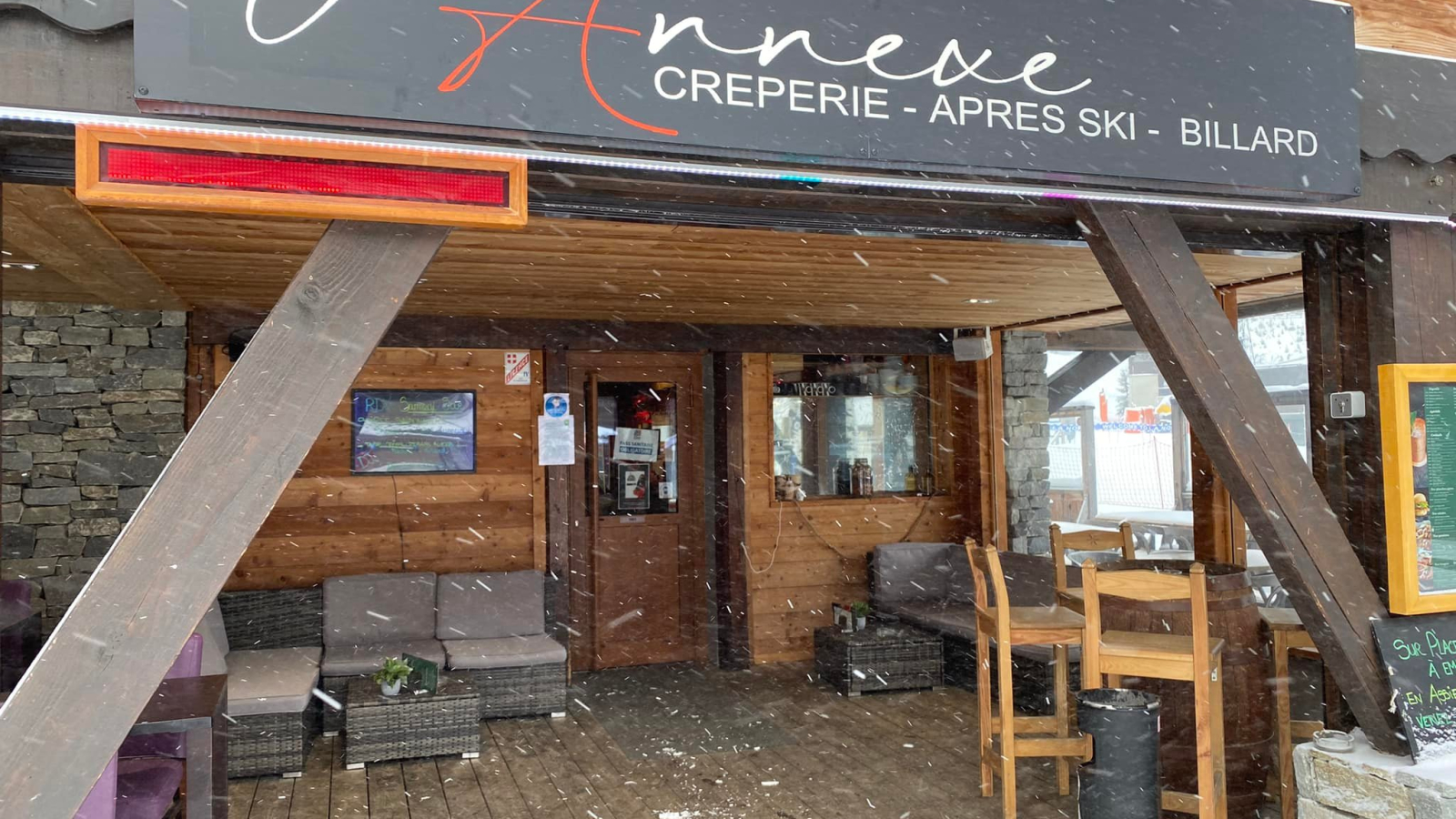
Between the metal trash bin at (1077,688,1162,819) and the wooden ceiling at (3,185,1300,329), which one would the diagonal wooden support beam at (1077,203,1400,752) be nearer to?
the metal trash bin at (1077,688,1162,819)

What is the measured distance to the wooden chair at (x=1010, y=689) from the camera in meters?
4.01

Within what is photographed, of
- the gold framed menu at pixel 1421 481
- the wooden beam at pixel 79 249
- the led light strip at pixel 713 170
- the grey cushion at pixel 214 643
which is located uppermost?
the wooden beam at pixel 79 249

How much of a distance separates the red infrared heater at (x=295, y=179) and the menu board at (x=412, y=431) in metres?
4.08

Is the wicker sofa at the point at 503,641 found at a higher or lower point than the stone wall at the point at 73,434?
lower

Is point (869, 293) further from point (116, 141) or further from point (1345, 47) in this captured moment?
point (116, 141)

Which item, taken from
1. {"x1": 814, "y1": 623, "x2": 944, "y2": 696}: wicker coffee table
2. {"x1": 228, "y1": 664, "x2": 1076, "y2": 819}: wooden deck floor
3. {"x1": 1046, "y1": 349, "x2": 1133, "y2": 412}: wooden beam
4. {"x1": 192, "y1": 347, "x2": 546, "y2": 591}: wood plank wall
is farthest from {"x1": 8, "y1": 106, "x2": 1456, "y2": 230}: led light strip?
{"x1": 1046, "y1": 349, "x2": 1133, "y2": 412}: wooden beam

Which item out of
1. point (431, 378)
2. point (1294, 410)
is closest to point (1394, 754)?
point (431, 378)

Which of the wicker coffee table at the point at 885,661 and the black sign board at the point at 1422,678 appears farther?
the wicker coffee table at the point at 885,661

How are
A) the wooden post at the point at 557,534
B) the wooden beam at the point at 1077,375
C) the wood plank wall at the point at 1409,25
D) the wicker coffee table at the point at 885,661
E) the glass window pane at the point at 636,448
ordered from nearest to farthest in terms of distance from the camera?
1. the wood plank wall at the point at 1409,25
2. the wicker coffee table at the point at 885,661
3. the wooden post at the point at 557,534
4. the glass window pane at the point at 636,448
5. the wooden beam at the point at 1077,375

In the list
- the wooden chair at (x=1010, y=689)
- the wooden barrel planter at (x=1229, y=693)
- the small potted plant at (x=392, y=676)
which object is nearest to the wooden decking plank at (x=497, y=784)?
the small potted plant at (x=392, y=676)

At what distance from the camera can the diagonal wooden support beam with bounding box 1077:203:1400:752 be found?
301cm

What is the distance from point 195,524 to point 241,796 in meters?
2.97

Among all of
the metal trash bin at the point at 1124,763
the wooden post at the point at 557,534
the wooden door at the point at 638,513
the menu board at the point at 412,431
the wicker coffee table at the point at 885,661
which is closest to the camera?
the metal trash bin at the point at 1124,763

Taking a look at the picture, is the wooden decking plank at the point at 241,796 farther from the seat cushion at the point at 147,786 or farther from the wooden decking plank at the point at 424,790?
the seat cushion at the point at 147,786
